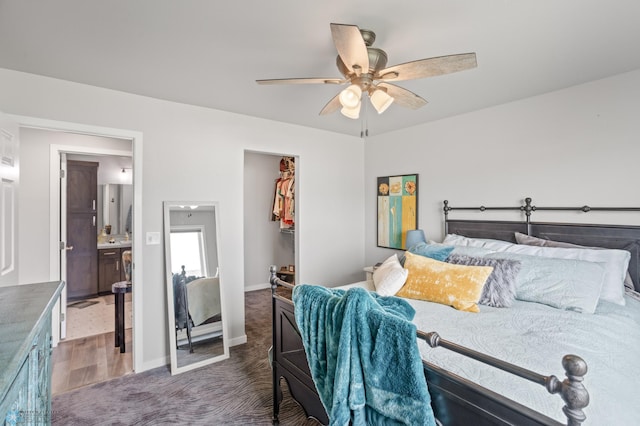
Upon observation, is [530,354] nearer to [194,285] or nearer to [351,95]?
[351,95]

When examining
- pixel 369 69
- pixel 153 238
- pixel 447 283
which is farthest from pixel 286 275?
pixel 369 69

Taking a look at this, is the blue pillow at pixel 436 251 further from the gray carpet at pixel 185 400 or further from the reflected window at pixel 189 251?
the reflected window at pixel 189 251

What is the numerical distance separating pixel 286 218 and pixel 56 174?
2.88 metres

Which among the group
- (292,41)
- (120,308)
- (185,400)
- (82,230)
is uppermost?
(292,41)

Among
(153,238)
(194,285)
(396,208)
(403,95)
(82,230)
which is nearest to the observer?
(403,95)

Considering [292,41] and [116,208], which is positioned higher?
[292,41]

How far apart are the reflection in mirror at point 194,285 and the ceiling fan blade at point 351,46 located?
2.13 meters

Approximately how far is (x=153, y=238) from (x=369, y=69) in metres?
2.41

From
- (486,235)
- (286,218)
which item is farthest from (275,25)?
(286,218)

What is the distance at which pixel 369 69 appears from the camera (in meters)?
1.83

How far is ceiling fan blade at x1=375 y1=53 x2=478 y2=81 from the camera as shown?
60.7 inches

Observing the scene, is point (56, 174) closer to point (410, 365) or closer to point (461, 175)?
point (410, 365)

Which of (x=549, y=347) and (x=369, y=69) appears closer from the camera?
(x=549, y=347)

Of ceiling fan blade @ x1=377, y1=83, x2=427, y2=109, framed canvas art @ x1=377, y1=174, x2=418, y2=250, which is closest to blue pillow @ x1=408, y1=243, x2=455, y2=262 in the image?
→ framed canvas art @ x1=377, y1=174, x2=418, y2=250
